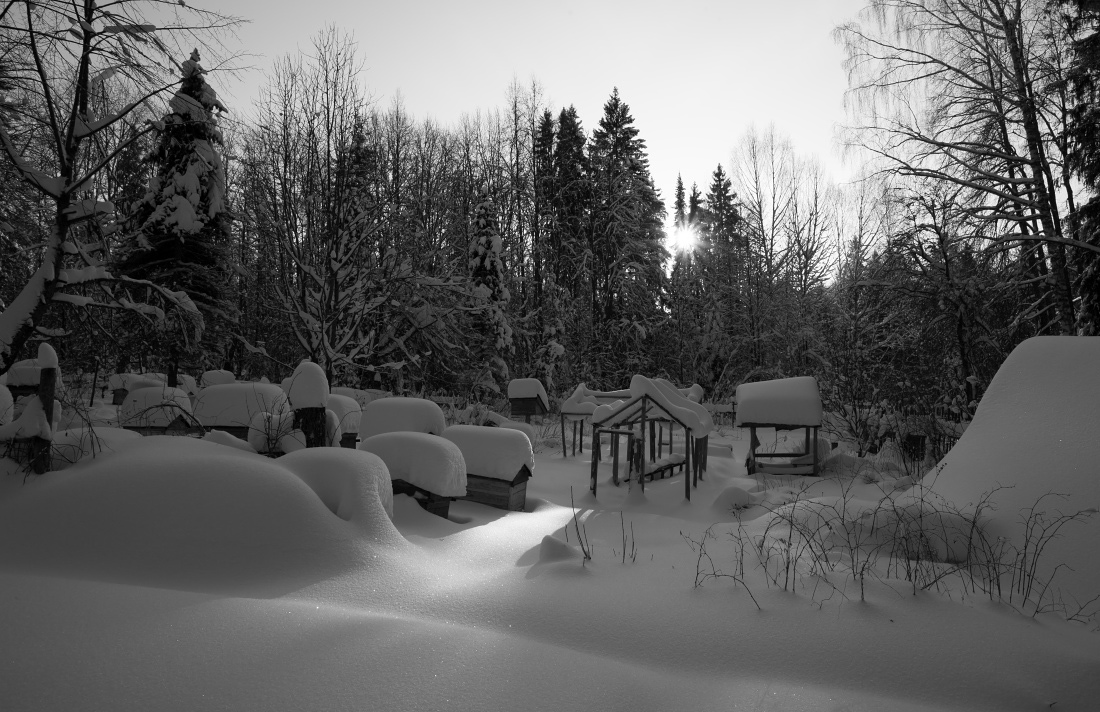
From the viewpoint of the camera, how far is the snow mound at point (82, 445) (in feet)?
13.9

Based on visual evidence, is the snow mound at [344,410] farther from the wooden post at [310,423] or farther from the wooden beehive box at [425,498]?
the wooden beehive box at [425,498]

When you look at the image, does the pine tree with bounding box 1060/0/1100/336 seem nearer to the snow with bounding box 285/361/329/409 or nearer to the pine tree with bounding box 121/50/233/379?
the snow with bounding box 285/361/329/409

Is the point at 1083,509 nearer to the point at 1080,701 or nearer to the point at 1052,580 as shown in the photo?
the point at 1052,580

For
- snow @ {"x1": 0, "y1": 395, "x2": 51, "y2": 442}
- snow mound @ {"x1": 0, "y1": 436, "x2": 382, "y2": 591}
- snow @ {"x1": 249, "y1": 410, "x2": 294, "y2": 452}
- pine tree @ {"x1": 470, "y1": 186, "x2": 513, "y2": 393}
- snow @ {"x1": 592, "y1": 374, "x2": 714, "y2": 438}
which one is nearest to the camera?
snow mound @ {"x1": 0, "y1": 436, "x2": 382, "y2": 591}

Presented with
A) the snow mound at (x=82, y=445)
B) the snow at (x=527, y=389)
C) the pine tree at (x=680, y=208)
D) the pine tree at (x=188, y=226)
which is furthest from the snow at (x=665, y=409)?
the pine tree at (x=680, y=208)

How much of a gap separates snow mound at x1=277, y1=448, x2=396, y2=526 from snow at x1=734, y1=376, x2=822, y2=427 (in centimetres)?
780

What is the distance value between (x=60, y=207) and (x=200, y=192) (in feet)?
42.3

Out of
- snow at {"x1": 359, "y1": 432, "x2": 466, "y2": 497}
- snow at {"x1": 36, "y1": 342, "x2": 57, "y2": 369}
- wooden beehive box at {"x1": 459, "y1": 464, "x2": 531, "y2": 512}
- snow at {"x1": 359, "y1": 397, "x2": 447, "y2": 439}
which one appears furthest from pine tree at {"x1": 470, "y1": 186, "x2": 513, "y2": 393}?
snow at {"x1": 36, "y1": 342, "x2": 57, "y2": 369}

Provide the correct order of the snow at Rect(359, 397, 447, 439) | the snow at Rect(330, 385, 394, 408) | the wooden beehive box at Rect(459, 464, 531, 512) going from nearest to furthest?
the wooden beehive box at Rect(459, 464, 531, 512) → the snow at Rect(359, 397, 447, 439) → the snow at Rect(330, 385, 394, 408)

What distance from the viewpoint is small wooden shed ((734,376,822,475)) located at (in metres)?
10.2

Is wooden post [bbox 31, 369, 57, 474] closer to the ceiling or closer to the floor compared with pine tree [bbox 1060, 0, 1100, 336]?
closer to the floor

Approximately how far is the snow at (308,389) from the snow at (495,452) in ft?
6.56

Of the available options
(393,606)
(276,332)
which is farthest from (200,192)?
(393,606)

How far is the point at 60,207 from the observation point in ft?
19.6
